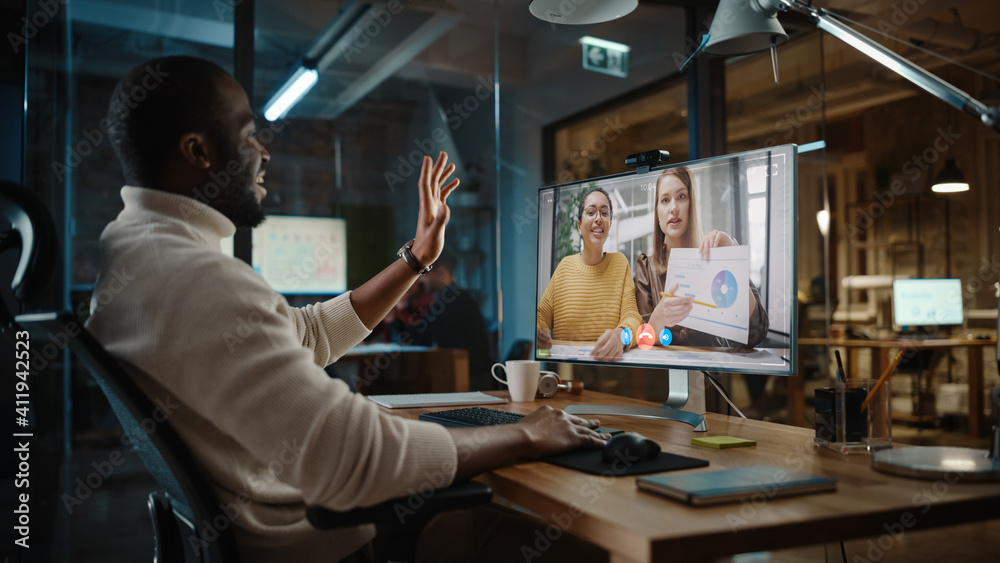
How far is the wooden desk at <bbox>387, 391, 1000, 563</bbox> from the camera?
0.73 meters

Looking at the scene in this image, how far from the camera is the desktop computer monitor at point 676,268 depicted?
1327 mm

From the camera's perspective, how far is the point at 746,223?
1.38 m

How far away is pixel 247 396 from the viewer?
2.77 feet

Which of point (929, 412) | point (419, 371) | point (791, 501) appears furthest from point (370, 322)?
point (929, 412)

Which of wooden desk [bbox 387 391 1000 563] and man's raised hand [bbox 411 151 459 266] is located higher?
man's raised hand [bbox 411 151 459 266]

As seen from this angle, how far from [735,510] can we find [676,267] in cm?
75

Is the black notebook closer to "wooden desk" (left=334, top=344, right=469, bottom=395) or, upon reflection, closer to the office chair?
the office chair

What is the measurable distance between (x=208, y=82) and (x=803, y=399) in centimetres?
511

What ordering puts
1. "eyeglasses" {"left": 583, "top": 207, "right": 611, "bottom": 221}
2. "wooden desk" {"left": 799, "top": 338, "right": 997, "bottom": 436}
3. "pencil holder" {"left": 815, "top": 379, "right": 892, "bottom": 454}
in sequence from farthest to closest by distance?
"wooden desk" {"left": 799, "top": 338, "right": 997, "bottom": 436} < "eyeglasses" {"left": 583, "top": 207, "right": 611, "bottom": 221} < "pencil holder" {"left": 815, "top": 379, "right": 892, "bottom": 454}

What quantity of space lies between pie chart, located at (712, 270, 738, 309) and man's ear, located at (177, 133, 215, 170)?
101 centimetres

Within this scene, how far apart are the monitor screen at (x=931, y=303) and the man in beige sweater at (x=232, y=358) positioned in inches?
221

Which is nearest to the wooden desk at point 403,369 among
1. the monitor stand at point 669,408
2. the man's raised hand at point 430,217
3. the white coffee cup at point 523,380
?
the white coffee cup at point 523,380

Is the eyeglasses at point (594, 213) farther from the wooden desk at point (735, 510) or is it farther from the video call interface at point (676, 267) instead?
the wooden desk at point (735, 510)

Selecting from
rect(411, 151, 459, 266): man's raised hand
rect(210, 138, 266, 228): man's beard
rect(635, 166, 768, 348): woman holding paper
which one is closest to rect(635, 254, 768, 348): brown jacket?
rect(635, 166, 768, 348): woman holding paper
